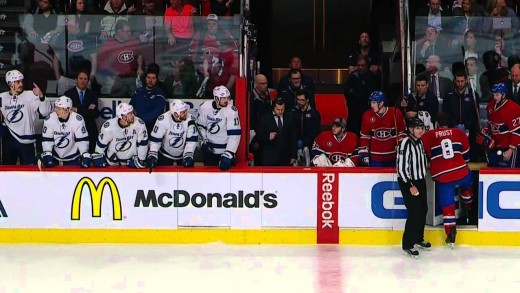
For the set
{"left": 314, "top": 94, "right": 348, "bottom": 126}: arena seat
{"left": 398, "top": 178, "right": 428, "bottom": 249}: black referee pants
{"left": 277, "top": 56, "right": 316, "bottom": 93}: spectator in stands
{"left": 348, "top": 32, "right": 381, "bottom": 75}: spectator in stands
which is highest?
{"left": 348, "top": 32, "right": 381, "bottom": 75}: spectator in stands

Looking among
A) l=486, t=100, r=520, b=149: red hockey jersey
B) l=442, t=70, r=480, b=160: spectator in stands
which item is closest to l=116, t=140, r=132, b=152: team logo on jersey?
l=442, t=70, r=480, b=160: spectator in stands

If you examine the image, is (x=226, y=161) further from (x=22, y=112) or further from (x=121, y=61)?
(x=22, y=112)

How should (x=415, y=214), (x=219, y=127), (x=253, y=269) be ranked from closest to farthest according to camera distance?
1. (x=253, y=269)
2. (x=415, y=214)
3. (x=219, y=127)

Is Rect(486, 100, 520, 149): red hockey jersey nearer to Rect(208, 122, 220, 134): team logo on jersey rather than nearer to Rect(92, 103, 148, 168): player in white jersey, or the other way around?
Rect(208, 122, 220, 134): team logo on jersey

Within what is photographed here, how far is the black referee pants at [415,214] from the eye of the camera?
33.6 feet

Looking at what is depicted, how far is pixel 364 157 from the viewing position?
36.2 ft

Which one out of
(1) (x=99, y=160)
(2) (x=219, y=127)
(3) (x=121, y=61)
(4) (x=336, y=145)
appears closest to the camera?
(1) (x=99, y=160)

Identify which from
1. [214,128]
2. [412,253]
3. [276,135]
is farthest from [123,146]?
[412,253]

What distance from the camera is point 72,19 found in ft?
39.0

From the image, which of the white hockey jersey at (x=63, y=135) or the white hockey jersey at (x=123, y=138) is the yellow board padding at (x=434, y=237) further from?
the white hockey jersey at (x=63, y=135)

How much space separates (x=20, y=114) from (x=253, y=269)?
3.04 metres

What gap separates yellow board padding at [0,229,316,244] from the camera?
10.6m

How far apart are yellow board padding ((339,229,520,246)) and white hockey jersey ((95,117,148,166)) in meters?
2.05

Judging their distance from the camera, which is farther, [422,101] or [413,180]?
[422,101]
